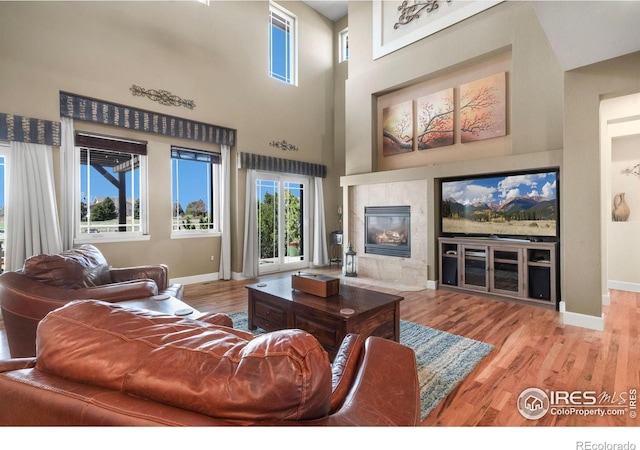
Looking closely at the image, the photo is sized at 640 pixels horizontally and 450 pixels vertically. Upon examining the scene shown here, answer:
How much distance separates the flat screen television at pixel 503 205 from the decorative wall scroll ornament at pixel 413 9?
274 cm

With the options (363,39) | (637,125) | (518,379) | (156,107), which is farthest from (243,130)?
(637,125)

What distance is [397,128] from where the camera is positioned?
5.46 meters

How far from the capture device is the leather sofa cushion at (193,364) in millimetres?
597

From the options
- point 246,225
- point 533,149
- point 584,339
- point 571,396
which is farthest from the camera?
point 246,225

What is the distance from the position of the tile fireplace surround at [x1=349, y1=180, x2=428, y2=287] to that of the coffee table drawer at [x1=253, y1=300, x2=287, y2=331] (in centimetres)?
285

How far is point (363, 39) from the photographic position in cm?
573

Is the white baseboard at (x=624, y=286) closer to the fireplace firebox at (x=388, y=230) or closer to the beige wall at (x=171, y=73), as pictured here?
the fireplace firebox at (x=388, y=230)

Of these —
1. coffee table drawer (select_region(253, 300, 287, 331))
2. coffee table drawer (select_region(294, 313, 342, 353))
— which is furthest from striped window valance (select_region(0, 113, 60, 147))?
coffee table drawer (select_region(294, 313, 342, 353))

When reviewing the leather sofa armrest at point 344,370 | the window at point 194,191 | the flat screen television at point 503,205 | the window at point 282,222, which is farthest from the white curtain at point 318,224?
the leather sofa armrest at point 344,370

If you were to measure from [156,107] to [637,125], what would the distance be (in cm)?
678

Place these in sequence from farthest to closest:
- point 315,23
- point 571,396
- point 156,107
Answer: point 315,23 → point 156,107 → point 571,396

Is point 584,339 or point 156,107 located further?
point 156,107

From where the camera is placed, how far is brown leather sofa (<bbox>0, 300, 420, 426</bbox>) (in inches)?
23.4

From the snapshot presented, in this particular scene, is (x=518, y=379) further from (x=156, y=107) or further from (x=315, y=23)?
(x=315, y=23)
